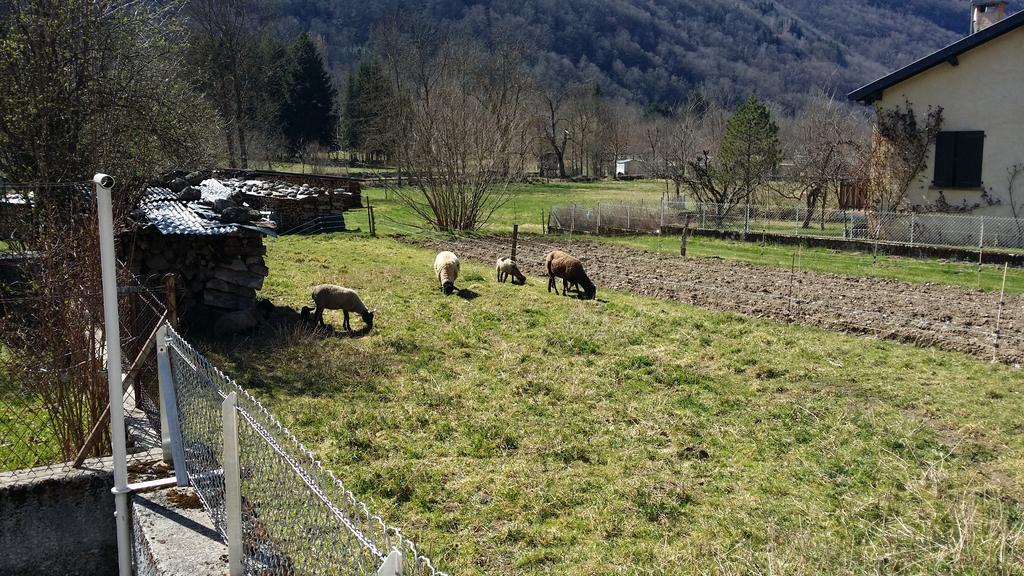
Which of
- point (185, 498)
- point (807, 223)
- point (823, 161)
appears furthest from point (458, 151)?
point (185, 498)

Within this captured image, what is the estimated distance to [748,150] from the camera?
3147 centimetres

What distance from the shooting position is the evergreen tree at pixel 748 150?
104 feet

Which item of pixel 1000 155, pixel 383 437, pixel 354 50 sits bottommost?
pixel 383 437

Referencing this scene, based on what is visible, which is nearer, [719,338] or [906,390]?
[906,390]

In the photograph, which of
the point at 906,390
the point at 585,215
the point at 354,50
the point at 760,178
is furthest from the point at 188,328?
the point at 354,50

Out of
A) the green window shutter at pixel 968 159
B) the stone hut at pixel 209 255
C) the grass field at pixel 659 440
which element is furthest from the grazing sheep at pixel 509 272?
the green window shutter at pixel 968 159

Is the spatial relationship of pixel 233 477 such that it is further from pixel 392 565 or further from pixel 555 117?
pixel 555 117

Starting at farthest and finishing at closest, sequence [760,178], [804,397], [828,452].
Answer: [760,178], [804,397], [828,452]

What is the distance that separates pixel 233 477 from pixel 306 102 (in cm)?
5802

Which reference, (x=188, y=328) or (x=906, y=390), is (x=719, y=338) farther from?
(x=188, y=328)

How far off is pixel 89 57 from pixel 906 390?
1264 cm

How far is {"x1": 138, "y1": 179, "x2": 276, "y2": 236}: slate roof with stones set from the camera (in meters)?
12.1

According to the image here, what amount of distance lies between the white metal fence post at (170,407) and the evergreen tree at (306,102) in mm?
53706

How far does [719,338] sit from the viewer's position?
41.3 feet
